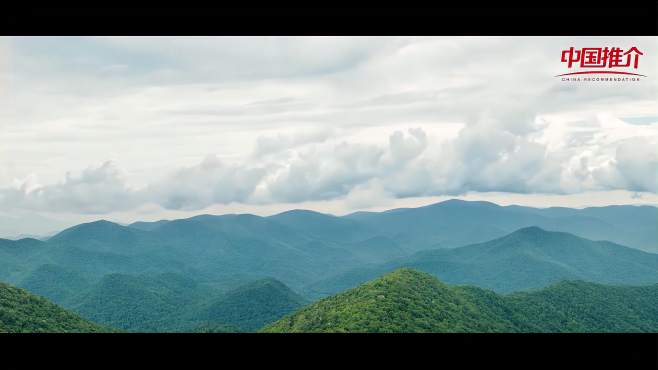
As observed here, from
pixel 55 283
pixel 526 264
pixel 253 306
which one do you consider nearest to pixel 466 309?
pixel 253 306

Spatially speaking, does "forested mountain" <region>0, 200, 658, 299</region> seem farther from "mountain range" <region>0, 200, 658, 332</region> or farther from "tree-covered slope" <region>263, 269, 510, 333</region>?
"tree-covered slope" <region>263, 269, 510, 333</region>

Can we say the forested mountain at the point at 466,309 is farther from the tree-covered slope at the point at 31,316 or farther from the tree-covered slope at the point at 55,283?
the tree-covered slope at the point at 55,283

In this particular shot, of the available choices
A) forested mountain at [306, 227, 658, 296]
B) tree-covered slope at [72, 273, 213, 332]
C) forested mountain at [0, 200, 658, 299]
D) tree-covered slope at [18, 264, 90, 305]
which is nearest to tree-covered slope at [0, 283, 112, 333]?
tree-covered slope at [72, 273, 213, 332]

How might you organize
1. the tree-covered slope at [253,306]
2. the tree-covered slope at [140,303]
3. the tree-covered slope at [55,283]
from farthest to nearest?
the tree-covered slope at [55,283] → the tree-covered slope at [140,303] → the tree-covered slope at [253,306]

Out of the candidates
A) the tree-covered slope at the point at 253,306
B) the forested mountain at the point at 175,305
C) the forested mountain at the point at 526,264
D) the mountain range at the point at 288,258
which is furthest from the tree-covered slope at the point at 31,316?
the forested mountain at the point at 526,264

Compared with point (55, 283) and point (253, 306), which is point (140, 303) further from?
point (55, 283)

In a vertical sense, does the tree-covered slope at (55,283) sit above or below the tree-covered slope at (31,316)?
below
